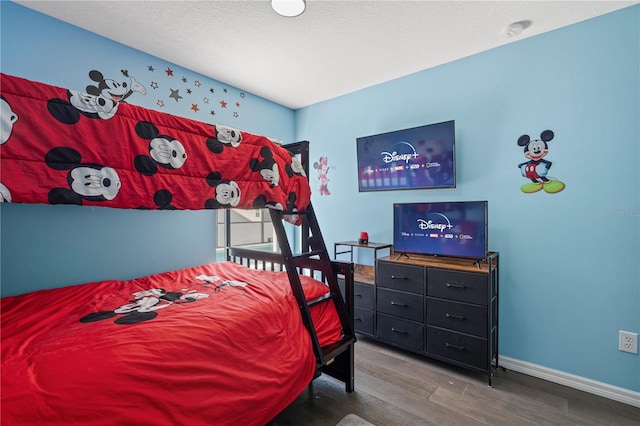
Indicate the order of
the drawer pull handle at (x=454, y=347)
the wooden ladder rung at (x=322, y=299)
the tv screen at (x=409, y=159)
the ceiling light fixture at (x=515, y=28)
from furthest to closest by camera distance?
the tv screen at (x=409, y=159) < the drawer pull handle at (x=454, y=347) < the ceiling light fixture at (x=515, y=28) < the wooden ladder rung at (x=322, y=299)

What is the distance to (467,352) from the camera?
2162 millimetres

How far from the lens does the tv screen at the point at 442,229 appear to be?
227 cm

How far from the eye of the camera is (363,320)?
2.76m

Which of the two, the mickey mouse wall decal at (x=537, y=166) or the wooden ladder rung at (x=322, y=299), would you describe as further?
the mickey mouse wall decal at (x=537, y=166)

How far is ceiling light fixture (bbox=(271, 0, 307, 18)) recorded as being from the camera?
1860 millimetres

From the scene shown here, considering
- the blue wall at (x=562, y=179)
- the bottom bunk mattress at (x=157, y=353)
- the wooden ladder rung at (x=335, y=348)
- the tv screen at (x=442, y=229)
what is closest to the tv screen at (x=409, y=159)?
the blue wall at (x=562, y=179)

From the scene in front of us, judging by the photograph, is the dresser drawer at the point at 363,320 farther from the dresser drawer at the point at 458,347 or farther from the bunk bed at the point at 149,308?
the bunk bed at the point at 149,308

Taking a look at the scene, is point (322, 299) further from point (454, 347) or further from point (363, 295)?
point (454, 347)

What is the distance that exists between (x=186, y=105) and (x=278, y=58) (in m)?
0.98

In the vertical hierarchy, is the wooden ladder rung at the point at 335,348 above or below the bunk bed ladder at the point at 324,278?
below

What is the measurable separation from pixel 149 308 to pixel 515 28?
3000mm

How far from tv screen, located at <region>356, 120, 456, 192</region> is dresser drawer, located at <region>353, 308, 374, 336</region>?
3.99 ft

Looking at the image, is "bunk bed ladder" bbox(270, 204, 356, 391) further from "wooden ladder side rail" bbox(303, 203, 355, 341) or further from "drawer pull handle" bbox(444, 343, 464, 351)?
"drawer pull handle" bbox(444, 343, 464, 351)

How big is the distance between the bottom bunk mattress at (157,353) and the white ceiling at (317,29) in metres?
1.83
